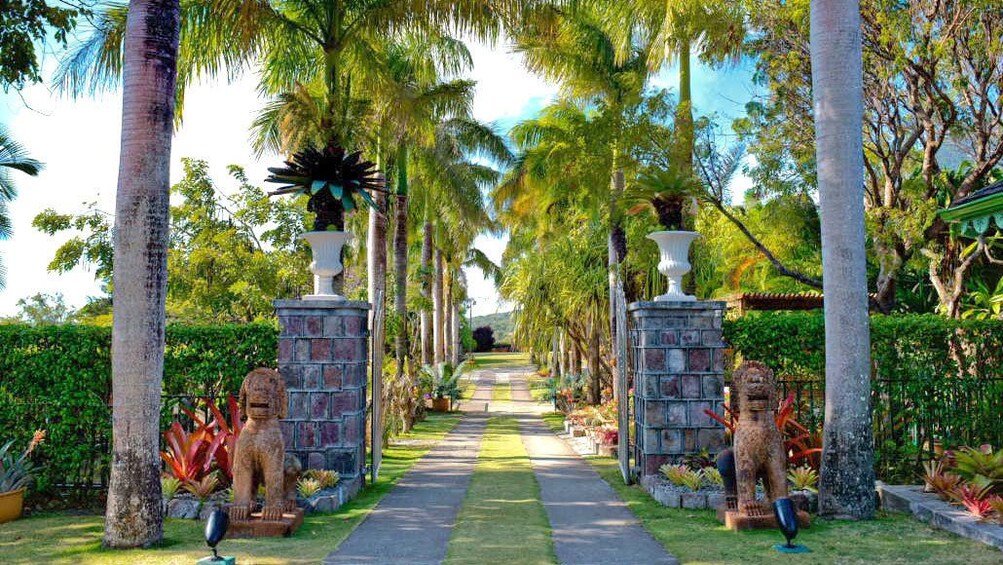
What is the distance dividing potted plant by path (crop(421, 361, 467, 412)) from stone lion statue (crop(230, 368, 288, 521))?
16.5 m

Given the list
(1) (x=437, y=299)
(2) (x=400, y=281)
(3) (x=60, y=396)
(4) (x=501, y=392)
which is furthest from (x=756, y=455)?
(4) (x=501, y=392)

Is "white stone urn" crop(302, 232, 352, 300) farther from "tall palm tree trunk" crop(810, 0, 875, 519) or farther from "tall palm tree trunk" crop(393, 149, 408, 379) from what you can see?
"tall palm tree trunk" crop(393, 149, 408, 379)

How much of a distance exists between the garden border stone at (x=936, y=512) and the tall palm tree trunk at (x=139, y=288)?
6.83m

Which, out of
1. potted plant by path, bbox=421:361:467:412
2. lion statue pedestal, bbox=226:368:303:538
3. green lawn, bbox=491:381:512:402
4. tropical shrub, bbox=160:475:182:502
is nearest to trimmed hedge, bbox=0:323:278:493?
tropical shrub, bbox=160:475:182:502

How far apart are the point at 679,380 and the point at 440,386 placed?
647 inches

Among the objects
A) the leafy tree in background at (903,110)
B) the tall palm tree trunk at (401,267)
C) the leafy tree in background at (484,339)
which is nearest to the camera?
the leafy tree in background at (903,110)

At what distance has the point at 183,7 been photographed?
10.8 m

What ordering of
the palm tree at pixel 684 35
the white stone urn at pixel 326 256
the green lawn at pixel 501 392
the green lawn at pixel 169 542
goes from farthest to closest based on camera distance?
the green lawn at pixel 501 392 → the palm tree at pixel 684 35 → the white stone urn at pixel 326 256 → the green lawn at pixel 169 542

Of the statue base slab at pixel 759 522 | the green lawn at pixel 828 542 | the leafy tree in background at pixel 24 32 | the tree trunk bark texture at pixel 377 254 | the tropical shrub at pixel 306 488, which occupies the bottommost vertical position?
the green lawn at pixel 828 542

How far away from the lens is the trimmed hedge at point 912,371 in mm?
8664

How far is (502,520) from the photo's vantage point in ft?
23.6

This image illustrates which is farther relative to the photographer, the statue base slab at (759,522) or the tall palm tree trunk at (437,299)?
the tall palm tree trunk at (437,299)

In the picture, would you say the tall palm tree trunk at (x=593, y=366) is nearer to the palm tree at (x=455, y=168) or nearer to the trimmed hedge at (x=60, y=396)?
the palm tree at (x=455, y=168)

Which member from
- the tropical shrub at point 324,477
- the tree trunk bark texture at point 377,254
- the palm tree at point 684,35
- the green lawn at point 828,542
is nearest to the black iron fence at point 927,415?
the green lawn at point 828,542
